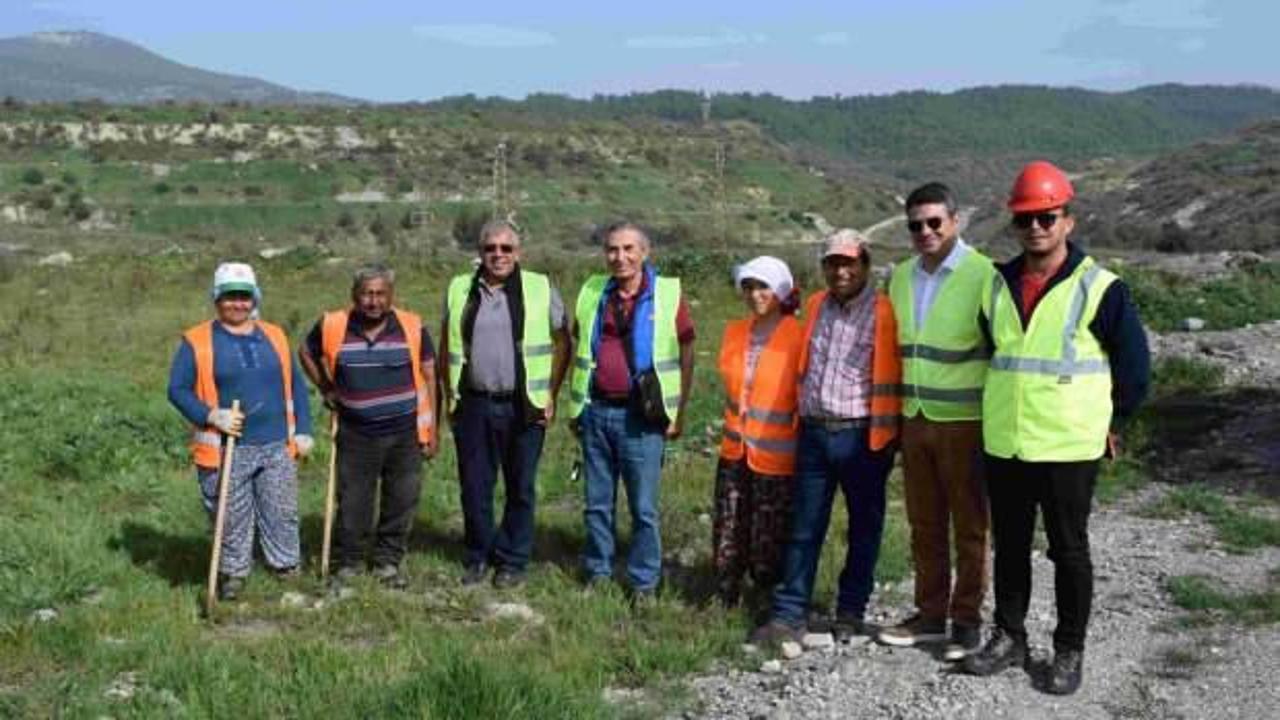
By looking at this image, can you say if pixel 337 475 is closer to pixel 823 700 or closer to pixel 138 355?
pixel 823 700

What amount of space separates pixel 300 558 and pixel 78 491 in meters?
2.44

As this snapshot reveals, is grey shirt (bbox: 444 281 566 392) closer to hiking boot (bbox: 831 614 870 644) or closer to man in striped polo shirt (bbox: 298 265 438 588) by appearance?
man in striped polo shirt (bbox: 298 265 438 588)

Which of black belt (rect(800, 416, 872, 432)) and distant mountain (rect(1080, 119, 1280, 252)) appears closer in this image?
black belt (rect(800, 416, 872, 432))

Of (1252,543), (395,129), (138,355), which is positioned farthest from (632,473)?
(395,129)

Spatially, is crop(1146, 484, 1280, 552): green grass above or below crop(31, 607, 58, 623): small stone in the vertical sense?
above

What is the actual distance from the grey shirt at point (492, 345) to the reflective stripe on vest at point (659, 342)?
26cm

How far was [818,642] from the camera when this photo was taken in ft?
19.3

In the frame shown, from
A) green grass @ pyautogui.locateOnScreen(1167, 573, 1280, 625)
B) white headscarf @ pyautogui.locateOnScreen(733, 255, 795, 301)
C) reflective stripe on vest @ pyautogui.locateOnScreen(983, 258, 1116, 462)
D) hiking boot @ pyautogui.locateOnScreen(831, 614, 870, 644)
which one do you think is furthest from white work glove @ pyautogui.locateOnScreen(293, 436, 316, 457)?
green grass @ pyautogui.locateOnScreen(1167, 573, 1280, 625)

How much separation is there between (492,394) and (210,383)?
1.38m

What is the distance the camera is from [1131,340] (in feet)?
15.9

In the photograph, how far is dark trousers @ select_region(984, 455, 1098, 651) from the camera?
5008mm

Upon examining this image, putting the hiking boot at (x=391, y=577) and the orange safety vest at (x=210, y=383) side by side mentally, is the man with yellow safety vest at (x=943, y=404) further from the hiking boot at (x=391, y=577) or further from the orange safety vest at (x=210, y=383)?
the orange safety vest at (x=210, y=383)

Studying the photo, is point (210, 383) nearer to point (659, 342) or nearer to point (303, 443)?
point (303, 443)

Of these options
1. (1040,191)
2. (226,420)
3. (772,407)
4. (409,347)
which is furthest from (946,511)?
(226,420)
